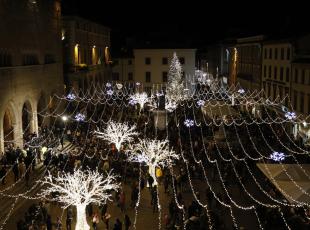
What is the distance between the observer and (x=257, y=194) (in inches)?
857

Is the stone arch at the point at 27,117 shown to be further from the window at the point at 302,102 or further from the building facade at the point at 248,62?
the building facade at the point at 248,62

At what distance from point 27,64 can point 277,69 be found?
2261 cm

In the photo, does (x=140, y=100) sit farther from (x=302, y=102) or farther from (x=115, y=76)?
(x=115, y=76)

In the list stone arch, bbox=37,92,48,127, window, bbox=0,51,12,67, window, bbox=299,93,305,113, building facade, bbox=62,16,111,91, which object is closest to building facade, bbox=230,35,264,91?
window, bbox=299,93,305,113

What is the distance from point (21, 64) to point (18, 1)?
4331mm

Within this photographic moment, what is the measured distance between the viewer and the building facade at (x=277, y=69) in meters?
38.3

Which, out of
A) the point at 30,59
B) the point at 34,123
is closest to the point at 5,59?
the point at 30,59

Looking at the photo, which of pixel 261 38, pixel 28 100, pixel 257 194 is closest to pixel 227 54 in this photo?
pixel 261 38

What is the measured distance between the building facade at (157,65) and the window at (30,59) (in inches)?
1352

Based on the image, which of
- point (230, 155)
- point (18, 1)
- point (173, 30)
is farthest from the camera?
point (173, 30)

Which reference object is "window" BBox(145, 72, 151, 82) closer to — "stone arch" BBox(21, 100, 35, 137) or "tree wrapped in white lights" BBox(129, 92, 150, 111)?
"tree wrapped in white lights" BBox(129, 92, 150, 111)

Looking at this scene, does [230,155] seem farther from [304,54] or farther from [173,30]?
[173,30]

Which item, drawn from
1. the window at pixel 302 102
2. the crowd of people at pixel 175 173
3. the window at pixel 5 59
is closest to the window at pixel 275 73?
the window at pixel 302 102

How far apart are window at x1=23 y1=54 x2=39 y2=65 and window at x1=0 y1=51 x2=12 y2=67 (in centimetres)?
295
